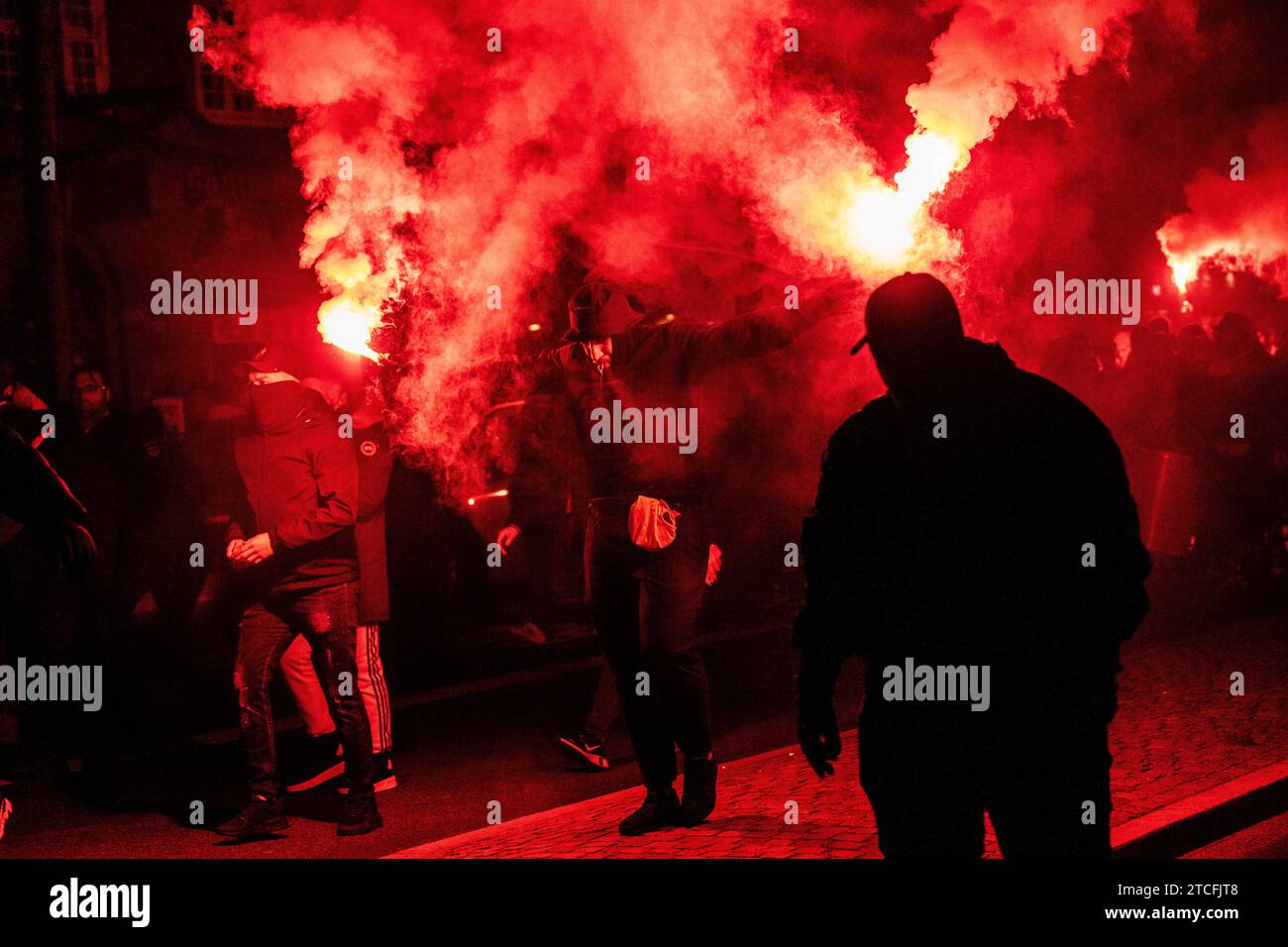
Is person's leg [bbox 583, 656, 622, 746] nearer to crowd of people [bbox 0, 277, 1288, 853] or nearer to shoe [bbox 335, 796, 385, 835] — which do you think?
crowd of people [bbox 0, 277, 1288, 853]

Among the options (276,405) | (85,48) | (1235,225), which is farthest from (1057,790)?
(1235,225)

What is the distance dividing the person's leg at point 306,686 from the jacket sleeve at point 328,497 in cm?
78

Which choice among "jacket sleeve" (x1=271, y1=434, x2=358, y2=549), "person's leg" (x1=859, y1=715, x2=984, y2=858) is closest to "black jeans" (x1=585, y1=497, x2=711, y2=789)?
"jacket sleeve" (x1=271, y1=434, x2=358, y2=549)

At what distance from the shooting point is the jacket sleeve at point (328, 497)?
18.8ft

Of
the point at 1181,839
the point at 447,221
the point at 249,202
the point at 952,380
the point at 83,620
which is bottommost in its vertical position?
the point at 1181,839

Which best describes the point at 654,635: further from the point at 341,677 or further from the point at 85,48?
the point at 85,48

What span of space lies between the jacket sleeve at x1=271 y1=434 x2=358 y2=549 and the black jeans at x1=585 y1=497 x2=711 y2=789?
114 centimetres

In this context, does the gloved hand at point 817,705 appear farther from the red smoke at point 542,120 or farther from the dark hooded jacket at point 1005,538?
the red smoke at point 542,120

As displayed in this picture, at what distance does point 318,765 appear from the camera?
6.96 metres

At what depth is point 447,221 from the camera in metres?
7.04
